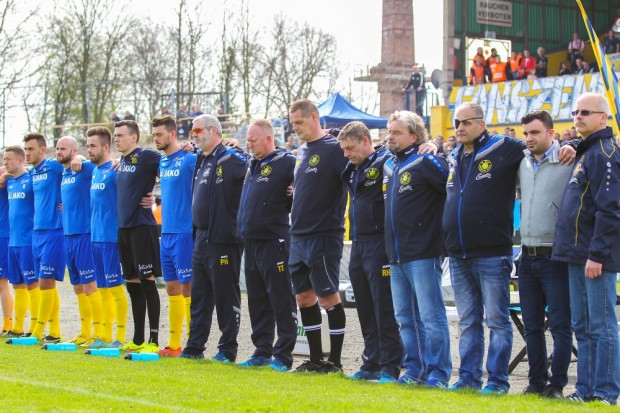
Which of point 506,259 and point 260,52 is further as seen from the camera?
point 260,52

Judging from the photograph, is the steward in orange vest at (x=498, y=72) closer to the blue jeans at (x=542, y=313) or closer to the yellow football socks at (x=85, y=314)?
the yellow football socks at (x=85, y=314)

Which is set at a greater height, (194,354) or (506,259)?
(506,259)

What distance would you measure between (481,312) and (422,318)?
0.50 metres

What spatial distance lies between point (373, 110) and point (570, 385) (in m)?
49.1

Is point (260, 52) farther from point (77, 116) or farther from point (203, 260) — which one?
point (203, 260)

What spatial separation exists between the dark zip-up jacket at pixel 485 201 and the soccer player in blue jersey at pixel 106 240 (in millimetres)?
4915

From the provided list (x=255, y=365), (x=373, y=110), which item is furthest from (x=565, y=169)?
(x=373, y=110)

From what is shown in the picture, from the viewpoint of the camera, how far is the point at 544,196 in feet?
29.3

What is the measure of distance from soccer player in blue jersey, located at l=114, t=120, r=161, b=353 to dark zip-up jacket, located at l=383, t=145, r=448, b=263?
3675 mm

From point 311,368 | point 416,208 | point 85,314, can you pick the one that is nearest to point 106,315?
point 85,314

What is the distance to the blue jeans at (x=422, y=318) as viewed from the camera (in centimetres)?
957

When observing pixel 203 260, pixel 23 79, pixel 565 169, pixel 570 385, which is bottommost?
pixel 570 385

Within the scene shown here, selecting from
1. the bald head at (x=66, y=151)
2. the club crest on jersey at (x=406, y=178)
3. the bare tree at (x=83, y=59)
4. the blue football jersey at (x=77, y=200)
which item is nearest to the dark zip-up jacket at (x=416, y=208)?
the club crest on jersey at (x=406, y=178)

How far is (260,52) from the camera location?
49.4 m
